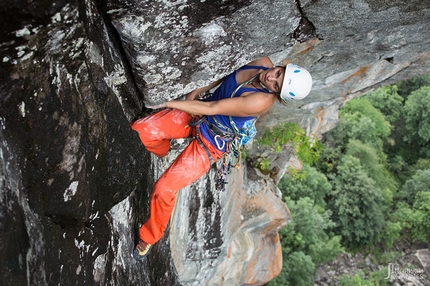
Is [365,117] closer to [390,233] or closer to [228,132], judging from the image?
[390,233]

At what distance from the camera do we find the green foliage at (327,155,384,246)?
21.5 meters

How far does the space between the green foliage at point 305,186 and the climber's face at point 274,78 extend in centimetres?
1550

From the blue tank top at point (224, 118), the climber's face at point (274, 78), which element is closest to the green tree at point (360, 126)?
the blue tank top at point (224, 118)

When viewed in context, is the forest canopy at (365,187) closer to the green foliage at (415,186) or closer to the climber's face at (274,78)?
the green foliage at (415,186)

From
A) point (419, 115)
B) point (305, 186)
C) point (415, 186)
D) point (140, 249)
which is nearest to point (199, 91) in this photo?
point (140, 249)

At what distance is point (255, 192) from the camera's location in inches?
395

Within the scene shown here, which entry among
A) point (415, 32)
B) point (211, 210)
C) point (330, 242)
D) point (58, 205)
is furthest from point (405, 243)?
point (58, 205)

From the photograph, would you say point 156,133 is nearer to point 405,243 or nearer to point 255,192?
point 255,192

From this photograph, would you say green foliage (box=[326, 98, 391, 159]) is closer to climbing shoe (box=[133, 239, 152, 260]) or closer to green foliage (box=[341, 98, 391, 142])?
green foliage (box=[341, 98, 391, 142])

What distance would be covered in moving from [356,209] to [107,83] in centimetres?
1985

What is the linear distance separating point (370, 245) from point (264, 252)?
46.6 ft

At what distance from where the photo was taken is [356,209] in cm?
2127

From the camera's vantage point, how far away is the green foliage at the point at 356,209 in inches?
847

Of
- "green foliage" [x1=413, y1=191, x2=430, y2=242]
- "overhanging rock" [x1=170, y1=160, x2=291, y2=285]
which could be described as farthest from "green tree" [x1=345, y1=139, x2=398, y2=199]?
"overhanging rock" [x1=170, y1=160, x2=291, y2=285]
